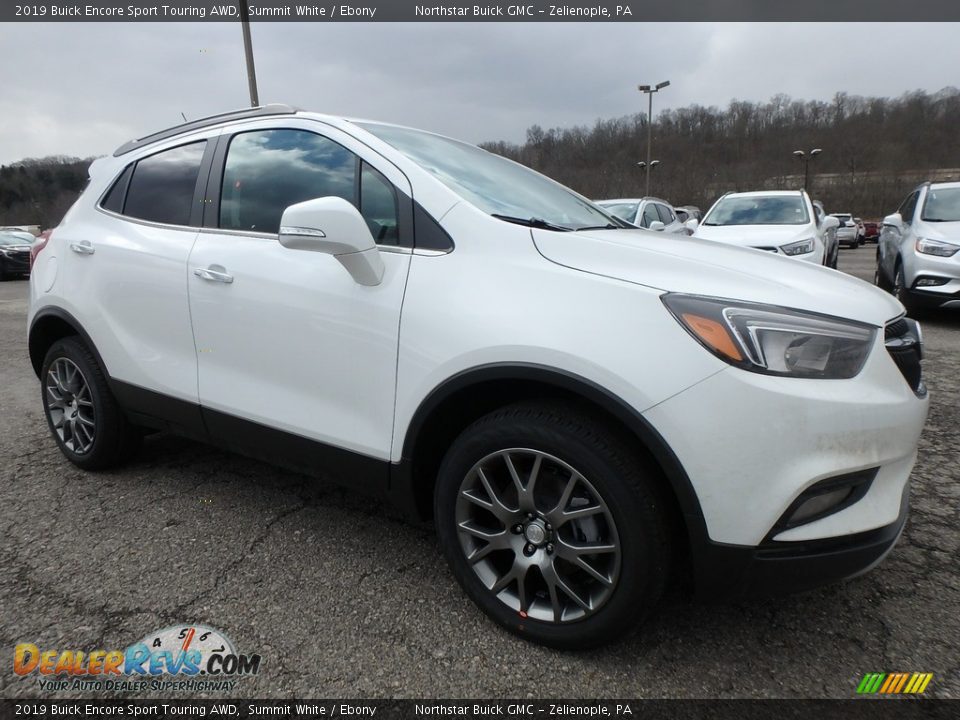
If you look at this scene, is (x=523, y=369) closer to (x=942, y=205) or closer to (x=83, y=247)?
(x=83, y=247)

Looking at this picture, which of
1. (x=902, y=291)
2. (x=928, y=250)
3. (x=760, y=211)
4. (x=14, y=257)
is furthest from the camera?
(x=14, y=257)

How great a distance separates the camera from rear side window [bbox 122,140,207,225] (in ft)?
9.04

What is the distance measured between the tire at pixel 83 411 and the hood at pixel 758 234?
6.48 meters

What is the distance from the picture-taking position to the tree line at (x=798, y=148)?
157ft

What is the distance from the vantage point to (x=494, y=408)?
2.05 meters

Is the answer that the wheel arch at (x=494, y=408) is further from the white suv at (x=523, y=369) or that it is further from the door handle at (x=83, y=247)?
the door handle at (x=83, y=247)

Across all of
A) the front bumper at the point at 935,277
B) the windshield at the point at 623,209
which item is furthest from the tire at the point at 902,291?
the windshield at the point at 623,209

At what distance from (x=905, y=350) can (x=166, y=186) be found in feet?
9.80

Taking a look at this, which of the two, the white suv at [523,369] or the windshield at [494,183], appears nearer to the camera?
the white suv at [523,369]

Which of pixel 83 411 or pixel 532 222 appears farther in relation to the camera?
pixel 83 411

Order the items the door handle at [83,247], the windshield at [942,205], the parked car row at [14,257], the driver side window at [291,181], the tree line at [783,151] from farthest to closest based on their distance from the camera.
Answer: the tree line at [783,151], the parked car row at [14,257], the windshield at [942,205], the door handle at [83,247], the driver side window at [291,181]

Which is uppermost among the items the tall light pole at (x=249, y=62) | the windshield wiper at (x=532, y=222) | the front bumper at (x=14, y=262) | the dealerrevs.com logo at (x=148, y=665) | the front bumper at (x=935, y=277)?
the tall light pole at (x=249, y=62)

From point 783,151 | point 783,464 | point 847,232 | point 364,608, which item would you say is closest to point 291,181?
point 364,608

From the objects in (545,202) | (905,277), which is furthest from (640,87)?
(545,202)
